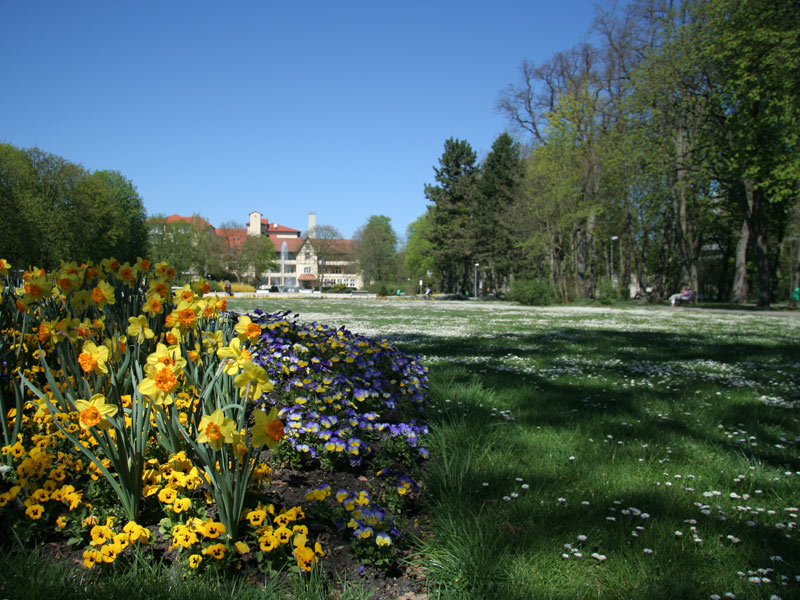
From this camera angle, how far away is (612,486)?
300 centimetres

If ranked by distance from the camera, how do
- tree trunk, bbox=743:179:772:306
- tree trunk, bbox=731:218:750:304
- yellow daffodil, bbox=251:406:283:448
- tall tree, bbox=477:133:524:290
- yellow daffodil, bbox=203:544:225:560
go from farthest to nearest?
1. tall tree, bbox=477:133:524:290
2. tree trunk, bbox=731:218:750:304
3. tree trunk, bbox=743:179:772:306
4. yellow daffodil, bbox=203:544:225:560
5. yellow daffodil, bbox=251:406:283:448

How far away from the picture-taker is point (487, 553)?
84.5 inches

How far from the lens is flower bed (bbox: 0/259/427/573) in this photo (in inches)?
78.7

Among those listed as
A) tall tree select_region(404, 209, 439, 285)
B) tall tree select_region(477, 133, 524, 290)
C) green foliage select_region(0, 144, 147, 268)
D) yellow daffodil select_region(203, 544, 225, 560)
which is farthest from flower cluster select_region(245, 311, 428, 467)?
tall tree select_region(404, 209, 439, 285)

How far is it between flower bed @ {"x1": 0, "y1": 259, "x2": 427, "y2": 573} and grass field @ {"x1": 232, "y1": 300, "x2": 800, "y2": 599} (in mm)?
380

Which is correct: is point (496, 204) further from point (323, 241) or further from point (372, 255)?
point (323, 241)

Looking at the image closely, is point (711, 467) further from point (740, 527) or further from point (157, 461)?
point (157, 461)

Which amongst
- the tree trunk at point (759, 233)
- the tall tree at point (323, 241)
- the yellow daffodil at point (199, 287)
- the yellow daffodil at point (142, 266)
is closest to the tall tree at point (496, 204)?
the tree trunk at point (759, 233)

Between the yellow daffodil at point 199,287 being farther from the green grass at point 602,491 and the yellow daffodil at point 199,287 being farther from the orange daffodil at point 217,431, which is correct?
the green grass at point 602,491

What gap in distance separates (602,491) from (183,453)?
224 centimetres

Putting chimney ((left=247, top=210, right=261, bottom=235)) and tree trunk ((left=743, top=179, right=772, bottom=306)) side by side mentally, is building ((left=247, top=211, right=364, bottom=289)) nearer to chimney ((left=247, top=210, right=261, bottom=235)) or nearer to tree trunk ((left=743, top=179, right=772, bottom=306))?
chimney ((left=247, top=210, right=261, bottom=235))

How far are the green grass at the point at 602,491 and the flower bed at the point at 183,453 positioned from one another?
19 cm

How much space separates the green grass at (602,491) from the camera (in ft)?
6.75

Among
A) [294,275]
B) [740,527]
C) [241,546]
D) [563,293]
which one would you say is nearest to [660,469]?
[740,527]
